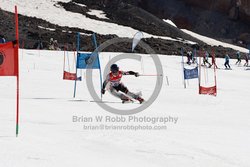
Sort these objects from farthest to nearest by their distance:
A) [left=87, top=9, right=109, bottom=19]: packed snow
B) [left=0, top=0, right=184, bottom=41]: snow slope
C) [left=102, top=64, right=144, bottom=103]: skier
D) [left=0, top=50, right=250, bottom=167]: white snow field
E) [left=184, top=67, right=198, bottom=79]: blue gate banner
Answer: [left=87, top=9, right=109, bottom=19]: packed snow
[left=0, top=0, right=184, bottom=41]: snow slope
[left=184, top=67, right=198, bottom=79]: blue gate banner
[left=102, top=64, right=144, bottom=103]: skier
[left=0, top=50, right=250, bottom=167]: white snow field

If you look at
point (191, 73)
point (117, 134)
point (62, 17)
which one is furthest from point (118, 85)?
point (62, 17)

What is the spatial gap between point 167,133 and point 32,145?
2728 mm

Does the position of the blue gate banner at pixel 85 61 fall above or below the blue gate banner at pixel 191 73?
above

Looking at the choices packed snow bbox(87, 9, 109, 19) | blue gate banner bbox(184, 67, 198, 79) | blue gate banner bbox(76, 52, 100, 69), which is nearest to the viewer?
blue gate banner bbox(76, 52, 100, 69)

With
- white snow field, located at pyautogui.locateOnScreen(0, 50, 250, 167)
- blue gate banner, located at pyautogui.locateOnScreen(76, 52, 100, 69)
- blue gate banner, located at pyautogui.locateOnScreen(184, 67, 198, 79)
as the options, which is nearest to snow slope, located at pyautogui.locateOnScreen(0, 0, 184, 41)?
blue gate banner, located at pyautogui.locateOnScreen(184, 67, 198, 79)

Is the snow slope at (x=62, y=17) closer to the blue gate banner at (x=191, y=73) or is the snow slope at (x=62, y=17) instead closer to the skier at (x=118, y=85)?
the blue gate banner at (x=191, y=73)

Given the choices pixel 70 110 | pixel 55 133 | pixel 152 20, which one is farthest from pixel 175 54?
pixel 55 133

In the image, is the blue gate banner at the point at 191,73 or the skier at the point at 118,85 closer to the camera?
the skier at the point at 118,85

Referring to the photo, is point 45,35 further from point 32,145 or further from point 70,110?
point 32,145

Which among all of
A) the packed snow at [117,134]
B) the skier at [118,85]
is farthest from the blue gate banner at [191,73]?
the skier at [118,85]

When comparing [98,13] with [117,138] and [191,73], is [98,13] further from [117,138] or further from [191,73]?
[117,138]

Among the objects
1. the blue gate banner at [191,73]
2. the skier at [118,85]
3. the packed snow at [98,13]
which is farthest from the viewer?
the packed snow at [98,13]

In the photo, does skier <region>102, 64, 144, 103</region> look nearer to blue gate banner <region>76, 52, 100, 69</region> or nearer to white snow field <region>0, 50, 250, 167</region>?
white snow field <region>0, 50, 250, 167</region>

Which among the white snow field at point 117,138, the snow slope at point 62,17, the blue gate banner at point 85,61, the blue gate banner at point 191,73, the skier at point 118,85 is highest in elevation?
the snow slope at point 62,17
